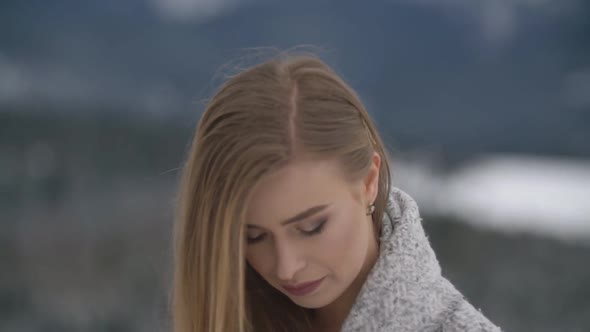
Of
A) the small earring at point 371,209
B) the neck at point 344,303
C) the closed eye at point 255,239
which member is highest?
the small earring at point 371,209

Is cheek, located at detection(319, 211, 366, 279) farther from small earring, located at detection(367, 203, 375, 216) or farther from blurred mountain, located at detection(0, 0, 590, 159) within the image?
blurred mountain, located at detection(0, 0, 590, 159)

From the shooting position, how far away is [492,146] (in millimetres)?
8680

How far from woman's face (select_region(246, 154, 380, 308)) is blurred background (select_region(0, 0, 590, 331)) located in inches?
13.6

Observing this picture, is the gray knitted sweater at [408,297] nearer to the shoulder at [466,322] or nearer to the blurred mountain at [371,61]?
the shoulder at [466,322]

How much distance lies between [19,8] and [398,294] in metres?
7.92

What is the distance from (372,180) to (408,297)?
23 cm

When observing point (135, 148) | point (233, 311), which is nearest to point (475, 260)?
point (135, 148)

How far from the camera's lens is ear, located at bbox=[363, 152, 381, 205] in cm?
150

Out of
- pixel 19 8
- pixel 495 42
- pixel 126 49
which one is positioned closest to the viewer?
pixel 19 8

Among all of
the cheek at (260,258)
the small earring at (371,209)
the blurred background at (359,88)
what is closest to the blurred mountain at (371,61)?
the blurred background at (359,88)

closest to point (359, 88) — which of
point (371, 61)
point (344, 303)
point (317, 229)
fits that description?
point (344, 303)

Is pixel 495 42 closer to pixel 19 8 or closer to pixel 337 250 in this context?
pixel 19 8

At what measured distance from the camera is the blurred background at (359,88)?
16.6ft

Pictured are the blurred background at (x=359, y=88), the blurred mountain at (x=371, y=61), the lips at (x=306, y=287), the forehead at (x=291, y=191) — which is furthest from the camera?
the blurred mountain at (x=371, y=61)
